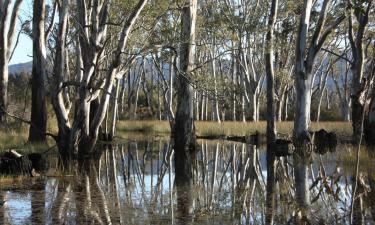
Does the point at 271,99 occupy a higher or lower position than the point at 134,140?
higher

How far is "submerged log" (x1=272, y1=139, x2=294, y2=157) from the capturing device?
1752 centimetres

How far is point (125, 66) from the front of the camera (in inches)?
633

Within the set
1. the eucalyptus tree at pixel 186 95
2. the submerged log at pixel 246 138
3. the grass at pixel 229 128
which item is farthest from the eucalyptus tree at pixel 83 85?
the grass at pixel 229 128

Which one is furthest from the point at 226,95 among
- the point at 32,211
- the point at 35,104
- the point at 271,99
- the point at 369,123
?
the point at 32,211

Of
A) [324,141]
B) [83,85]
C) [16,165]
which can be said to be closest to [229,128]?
[324,141]

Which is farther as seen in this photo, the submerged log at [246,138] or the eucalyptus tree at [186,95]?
the submerged log at [246,138]

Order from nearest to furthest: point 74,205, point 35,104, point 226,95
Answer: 1. point 74,205
2. point 35,104
3. point 226,95

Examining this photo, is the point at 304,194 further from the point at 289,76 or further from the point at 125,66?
the point at 289,76

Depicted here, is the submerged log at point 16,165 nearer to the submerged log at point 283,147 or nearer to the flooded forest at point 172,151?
the flooded forest at point 172,151

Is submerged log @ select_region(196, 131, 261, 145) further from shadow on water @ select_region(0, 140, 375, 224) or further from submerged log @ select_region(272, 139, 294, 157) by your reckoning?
shadow on water @ select_region(0, 140, 375, 224)

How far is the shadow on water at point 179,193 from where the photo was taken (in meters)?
7.59

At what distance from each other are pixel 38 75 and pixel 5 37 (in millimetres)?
4120

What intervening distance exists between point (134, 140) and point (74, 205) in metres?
15.1

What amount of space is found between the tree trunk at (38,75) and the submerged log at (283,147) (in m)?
6.87
